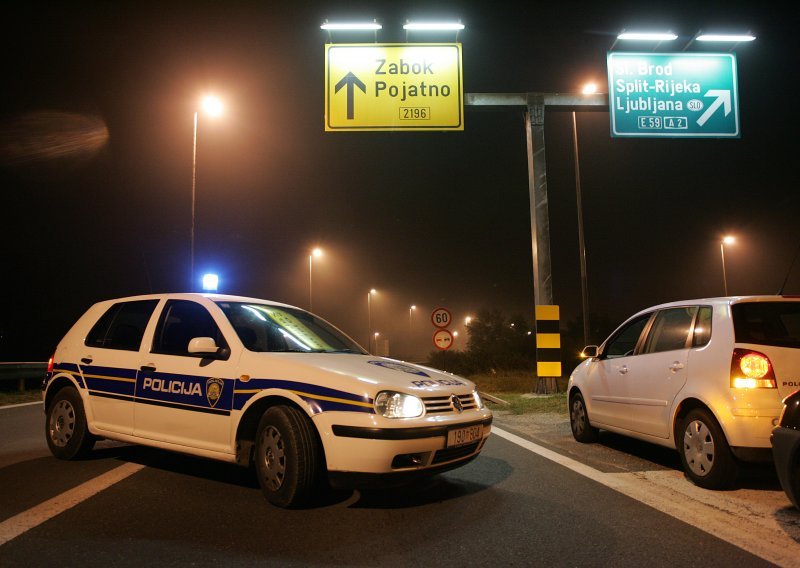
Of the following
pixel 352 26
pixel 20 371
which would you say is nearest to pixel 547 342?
pixel 352 26

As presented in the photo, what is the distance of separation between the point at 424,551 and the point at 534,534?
2.52 ft

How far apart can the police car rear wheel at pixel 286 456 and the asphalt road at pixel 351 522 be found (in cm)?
14

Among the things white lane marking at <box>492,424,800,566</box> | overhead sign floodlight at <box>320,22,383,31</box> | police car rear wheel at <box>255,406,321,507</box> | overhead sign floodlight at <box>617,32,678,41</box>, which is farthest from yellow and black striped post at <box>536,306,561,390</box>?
police car rear wheel at <box>255,406,321,507</box>

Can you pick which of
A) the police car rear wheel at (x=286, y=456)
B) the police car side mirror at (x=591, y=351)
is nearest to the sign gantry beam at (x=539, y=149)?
the police car side mirror at (x=591, y=351)

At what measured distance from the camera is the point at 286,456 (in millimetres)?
4332

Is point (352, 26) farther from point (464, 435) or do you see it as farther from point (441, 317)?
point (464, 435)

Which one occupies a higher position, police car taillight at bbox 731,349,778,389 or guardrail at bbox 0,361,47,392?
police car taillight at bbox 731,349,778,389

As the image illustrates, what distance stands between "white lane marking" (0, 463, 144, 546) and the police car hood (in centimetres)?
161

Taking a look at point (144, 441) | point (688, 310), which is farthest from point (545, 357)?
point (144, 441)

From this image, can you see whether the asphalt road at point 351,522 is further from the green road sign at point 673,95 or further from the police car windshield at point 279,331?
the green road sign at point 673,95

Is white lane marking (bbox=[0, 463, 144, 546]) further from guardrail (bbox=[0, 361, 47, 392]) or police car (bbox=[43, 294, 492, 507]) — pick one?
guardrail (bbox=[0, 361, 47, 392])

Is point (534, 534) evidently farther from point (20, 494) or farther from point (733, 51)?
point (733, 51)

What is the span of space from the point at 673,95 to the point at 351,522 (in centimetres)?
1299

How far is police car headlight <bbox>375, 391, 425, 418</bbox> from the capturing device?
4254 mm
